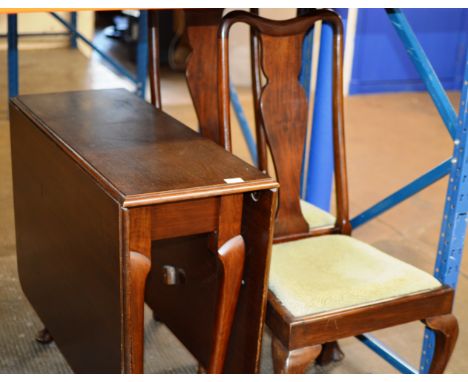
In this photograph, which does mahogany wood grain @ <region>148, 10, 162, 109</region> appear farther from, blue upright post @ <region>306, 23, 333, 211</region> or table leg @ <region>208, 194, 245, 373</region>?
table leg @ <region>208, 194, 245, 373</region>

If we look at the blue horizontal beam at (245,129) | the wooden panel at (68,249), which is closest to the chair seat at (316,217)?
the wooden panel at (68,249)

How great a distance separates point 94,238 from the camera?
5.31 ft

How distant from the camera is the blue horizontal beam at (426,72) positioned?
6.32 ft

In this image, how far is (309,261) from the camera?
1.93 m

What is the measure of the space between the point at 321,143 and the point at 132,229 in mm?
1394

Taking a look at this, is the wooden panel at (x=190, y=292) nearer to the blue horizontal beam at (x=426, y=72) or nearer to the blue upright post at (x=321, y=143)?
the blue horizontal beam at (x=426, y=72)

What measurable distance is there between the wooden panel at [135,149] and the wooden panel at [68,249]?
0.12ft

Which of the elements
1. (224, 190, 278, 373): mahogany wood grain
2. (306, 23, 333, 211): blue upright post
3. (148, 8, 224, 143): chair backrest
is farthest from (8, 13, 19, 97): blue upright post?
(224, 190, 278, 373): mahogany wood grain

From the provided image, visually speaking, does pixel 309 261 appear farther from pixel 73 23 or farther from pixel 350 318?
pixel 73 23

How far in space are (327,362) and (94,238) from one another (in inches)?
41.7

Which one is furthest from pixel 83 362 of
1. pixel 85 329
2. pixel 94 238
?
pixel 94 238

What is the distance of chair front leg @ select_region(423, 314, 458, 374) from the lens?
191cm

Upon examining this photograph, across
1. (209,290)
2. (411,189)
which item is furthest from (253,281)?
(411,189)

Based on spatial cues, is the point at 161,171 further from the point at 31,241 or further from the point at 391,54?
the point at 391,54
